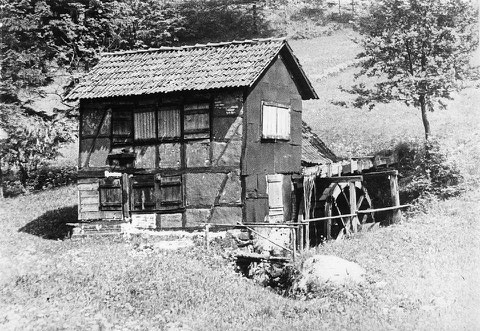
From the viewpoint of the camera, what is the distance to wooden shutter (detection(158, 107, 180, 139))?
19.4 metres

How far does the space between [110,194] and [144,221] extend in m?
1.71

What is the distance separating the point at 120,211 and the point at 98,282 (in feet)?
23.9

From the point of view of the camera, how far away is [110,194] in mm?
20109

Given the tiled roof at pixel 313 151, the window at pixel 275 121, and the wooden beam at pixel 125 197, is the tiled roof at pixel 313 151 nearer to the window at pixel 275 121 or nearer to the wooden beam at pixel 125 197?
the window at pixel 275 121

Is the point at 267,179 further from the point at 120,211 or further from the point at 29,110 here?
the point at 29,110

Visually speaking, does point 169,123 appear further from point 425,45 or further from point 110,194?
point 425,45

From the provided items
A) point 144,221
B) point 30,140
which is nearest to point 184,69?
point 144,221

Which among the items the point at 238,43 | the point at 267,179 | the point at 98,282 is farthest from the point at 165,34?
the point at 98,282

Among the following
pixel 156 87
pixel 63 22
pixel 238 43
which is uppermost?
pixel 63 22

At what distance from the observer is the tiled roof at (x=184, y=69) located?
736 inches

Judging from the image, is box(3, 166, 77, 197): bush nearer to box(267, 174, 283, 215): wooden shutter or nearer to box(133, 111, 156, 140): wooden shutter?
box(133, 111, 156, 140): wooden shutter

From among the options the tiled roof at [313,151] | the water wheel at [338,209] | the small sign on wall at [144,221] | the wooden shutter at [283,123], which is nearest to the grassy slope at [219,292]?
the small sign on wall at [144,221]

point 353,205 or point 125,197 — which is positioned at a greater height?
point 125,197

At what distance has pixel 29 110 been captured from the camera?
Answer: 30.3 metres
